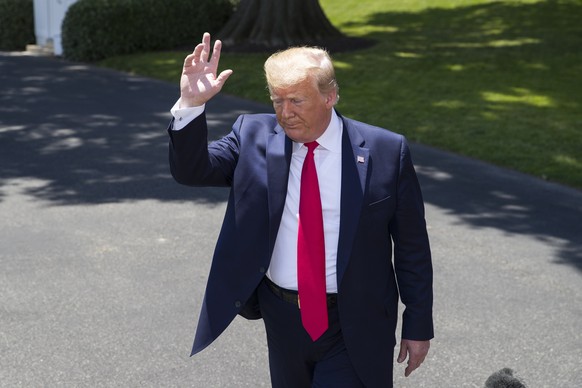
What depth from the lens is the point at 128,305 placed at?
7336 mm

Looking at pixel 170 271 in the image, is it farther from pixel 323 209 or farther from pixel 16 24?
pixel 16 24

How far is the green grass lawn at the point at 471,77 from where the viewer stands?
1362 cm

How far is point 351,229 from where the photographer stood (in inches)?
148

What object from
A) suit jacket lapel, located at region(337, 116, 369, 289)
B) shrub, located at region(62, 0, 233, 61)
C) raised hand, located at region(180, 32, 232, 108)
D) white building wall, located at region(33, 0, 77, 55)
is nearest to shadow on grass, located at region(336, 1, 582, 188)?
shrub, located at region(62, 0, 233, 61)

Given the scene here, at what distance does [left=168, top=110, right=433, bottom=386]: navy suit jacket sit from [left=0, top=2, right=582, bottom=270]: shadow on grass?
4.85 m

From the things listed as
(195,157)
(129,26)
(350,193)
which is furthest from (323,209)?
(129,26)

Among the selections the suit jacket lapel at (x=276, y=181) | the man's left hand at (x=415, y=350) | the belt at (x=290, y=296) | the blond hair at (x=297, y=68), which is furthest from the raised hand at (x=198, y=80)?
the man's left hand at (x=415, y=350)

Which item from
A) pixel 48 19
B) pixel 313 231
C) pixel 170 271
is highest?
pixel 313 231

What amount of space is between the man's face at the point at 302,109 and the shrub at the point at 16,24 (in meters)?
22.1

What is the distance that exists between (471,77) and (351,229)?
15100 millimetres

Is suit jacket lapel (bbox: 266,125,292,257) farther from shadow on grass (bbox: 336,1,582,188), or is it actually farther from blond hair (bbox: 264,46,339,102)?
shadow on grass (bbox: 336,1,582,188)

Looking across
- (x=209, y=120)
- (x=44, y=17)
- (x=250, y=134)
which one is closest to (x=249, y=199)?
(x=250, y=134)

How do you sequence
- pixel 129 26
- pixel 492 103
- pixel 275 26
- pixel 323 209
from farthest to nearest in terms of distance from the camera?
1. pixel 129 26
2. pixel 275 26
3. pixel 492 103
4. pixel 323 209

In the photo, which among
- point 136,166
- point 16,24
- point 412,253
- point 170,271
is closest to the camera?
point 412,253
